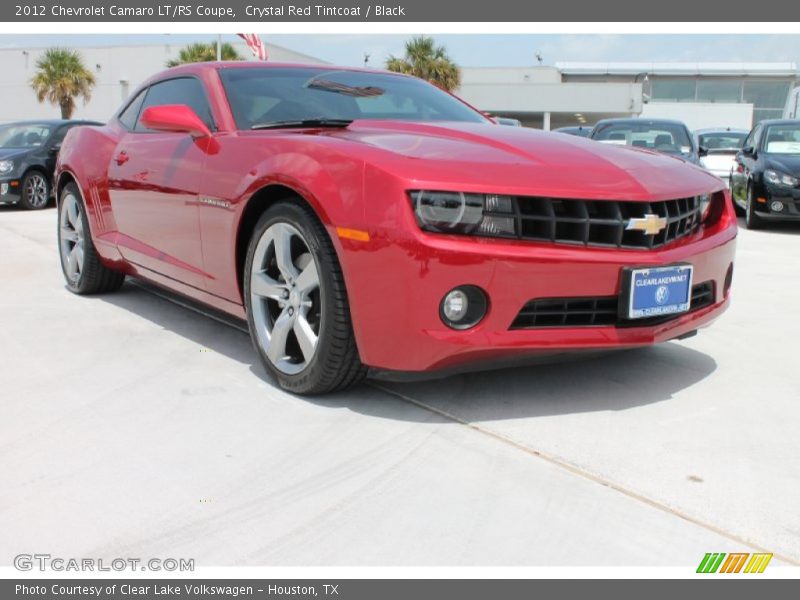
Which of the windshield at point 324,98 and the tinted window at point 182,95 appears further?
the tinted window at point 182,95

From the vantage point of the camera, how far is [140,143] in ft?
15.1

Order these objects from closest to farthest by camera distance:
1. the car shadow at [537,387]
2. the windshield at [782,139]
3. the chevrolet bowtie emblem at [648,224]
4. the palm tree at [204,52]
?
the chevrolet bowtie emblem at [648,224] → the car shadow at [537,387] → the windshield at [782,139] → the palm tree at [204,52]

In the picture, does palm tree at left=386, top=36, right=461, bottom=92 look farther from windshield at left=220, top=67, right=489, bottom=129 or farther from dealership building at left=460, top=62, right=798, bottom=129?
windshield at left=220, top=67, right=489, bottom=129

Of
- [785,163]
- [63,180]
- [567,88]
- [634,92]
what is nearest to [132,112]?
[63,180]

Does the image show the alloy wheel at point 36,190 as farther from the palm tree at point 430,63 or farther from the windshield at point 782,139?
the palm tree at point 430,63

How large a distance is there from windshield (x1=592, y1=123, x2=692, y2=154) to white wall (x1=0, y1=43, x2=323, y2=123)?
28491mm

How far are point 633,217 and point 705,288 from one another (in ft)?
1.98

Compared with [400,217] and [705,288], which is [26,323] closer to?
[400,217]

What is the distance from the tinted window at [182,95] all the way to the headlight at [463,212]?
1.52 metres

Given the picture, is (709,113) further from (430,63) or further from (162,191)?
(162,191)

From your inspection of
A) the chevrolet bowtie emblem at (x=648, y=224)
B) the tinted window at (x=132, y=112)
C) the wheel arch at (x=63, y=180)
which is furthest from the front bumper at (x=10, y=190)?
the chevrolet bowtie emblem at (x=648, y=224)

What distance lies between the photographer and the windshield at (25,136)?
12719mm

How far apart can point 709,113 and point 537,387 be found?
4633 cm

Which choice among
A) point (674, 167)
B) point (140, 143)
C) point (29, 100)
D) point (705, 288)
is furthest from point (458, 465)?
point (29, 100)
